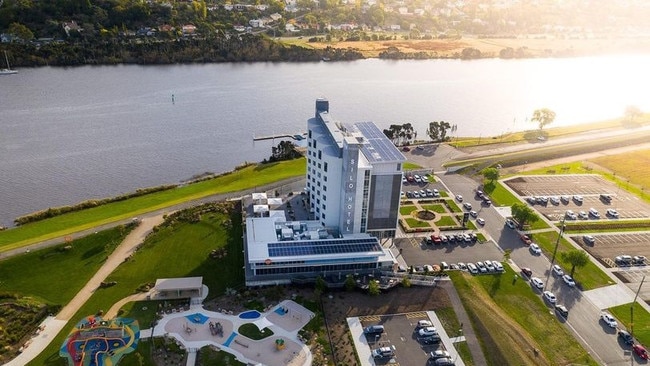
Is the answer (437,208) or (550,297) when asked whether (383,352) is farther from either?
(437,208)

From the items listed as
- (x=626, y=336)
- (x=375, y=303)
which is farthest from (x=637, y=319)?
(x=375, y=303)

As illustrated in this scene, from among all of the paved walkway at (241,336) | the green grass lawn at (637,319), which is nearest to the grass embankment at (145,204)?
the paved walkway at (241,336)

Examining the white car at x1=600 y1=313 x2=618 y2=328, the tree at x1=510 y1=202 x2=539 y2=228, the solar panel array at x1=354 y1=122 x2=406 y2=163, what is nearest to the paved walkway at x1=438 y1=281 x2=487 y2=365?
the white car at x1=600 y1=313 x2=618 y2=328

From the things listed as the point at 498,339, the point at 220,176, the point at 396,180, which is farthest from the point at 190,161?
the point at 498,339

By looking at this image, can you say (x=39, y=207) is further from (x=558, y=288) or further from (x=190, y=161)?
(x=558, y=288)

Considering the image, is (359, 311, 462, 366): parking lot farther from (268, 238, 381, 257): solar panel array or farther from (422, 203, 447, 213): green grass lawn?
(422, 203, 447, 213): green grass lawn

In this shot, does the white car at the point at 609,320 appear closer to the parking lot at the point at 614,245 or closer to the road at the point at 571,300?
the road at the point at 571,300
